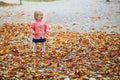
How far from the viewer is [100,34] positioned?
1260 cm

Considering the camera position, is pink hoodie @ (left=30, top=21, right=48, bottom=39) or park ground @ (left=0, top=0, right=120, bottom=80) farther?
pink hoodie @ (left=30, top=21, right=48, bottom=39)

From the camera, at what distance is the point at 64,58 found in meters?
8.55

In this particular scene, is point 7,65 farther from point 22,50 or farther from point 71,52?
point 71,52

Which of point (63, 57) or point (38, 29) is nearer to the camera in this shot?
point (63, 57)

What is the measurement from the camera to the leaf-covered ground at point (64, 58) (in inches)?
271

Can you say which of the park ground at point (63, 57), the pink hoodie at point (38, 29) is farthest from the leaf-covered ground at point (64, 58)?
the pink hoodie at point (38, 29)

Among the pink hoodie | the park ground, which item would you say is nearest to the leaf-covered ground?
the park ground

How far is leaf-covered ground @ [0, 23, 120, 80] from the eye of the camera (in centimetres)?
688

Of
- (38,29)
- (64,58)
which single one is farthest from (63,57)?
(38,29)

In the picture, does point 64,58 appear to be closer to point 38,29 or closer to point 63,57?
point 63,57

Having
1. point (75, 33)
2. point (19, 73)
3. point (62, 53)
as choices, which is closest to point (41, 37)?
point (62, 53)

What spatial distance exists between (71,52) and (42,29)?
1363mm

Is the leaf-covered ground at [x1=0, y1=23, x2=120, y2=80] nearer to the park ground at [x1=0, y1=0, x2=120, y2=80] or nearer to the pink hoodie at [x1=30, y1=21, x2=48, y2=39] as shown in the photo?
the park ground at [x1=0, y1=0, x2=120, y2=80]

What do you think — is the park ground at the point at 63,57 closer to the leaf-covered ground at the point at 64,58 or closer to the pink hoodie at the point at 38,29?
the leaf-covered ground at the point at 64,58
